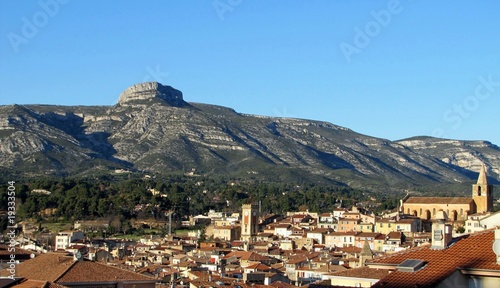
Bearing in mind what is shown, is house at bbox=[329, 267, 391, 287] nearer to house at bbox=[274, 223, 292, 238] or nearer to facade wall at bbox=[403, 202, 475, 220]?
house at bbox=[274, 223, 292, 238]

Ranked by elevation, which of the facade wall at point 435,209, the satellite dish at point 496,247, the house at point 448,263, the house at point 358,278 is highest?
the facade wall at point 435,209

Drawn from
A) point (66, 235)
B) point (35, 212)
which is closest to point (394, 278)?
point (66, 235)

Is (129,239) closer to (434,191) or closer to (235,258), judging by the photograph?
(235,258)

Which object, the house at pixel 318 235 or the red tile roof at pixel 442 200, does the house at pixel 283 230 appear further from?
the red tile roof at pixel 442 200

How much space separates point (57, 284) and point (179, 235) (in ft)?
250

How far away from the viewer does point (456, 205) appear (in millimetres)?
98188

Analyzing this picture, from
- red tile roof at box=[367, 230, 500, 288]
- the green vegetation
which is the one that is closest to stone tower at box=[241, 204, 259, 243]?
the green vegetation

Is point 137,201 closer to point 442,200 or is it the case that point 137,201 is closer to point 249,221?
point 249,221

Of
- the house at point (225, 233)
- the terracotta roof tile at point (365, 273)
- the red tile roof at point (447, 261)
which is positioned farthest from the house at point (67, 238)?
the red tile roof at point (447, 261)

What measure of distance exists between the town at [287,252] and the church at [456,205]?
116 millimetres

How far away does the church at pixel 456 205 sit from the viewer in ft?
319

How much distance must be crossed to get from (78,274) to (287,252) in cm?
5169

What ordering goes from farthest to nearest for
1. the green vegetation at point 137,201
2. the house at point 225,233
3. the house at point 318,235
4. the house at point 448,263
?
the green vegetation at point 137,201
the house at point 225,233
the house at point 318,235
the house at point 448,263

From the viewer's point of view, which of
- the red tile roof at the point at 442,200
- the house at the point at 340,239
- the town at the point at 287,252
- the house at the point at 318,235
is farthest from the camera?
the red tile roof at the point at 442,200
